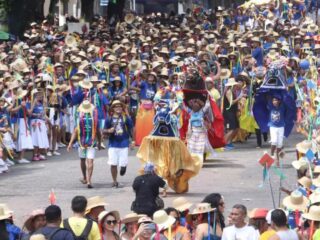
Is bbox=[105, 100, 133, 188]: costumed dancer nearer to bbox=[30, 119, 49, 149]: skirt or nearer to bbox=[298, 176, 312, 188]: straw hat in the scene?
bbox=[30, 119, 49, 149]: skirt

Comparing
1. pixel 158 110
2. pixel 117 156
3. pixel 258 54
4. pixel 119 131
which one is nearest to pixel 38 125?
pixel 117 156

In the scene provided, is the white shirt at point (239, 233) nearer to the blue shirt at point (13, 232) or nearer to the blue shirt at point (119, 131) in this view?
the blue shirt at point (13, 232)

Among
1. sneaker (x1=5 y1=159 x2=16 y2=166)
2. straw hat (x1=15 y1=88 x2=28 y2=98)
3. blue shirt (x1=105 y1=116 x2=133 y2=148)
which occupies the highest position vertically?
straw hat (x1=15 y1=88 x2=28 y2=98)

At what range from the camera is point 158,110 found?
2095 cm

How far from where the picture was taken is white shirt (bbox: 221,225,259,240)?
1341cm

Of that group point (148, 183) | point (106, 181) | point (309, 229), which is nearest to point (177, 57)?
point (106, 181)

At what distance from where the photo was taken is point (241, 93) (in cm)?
2759

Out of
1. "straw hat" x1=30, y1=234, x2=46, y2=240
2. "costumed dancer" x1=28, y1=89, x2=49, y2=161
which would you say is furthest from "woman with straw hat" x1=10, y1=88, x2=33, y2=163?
"straw hat" x1=30, y1=234, x2=46, y2=240

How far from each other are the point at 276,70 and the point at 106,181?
3.91 m

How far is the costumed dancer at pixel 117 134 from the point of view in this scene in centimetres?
2144

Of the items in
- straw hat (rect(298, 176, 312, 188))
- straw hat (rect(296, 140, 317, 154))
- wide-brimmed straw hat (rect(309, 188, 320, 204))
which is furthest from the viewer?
straw hat (rect(296, 140, 317, 154))

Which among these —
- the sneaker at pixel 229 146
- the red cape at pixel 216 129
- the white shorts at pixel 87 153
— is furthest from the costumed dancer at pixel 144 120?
the white shorts at pixel 87 153

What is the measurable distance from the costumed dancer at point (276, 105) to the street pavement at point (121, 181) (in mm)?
593

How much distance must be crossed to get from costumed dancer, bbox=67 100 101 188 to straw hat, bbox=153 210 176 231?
772cm
